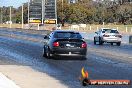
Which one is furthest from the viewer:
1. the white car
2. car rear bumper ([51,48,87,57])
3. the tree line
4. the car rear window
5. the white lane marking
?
the tree line

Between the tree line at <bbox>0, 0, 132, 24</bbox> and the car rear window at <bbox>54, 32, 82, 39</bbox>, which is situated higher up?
the car rear window at <bbox>54, 32, 82, 39</bbox>

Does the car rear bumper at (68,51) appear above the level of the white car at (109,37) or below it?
above

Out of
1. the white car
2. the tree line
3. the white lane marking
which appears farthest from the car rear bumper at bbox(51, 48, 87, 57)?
the tree line

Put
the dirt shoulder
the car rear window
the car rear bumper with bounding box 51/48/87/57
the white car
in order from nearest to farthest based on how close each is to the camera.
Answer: the dirt shoulder
the car rear bumper with bounding box 51/48/87/57
the car rear window
the white car

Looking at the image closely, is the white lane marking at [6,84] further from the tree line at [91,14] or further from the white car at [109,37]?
the tree line at [91,14]

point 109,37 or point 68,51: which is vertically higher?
point 68,51

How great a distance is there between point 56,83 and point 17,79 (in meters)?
1.51

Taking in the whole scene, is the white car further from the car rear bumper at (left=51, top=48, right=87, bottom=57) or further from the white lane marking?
the white lane marking

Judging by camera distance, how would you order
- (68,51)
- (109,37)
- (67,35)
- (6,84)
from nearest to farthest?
(6,84) < (68,51) < (67,35) < (109,37)

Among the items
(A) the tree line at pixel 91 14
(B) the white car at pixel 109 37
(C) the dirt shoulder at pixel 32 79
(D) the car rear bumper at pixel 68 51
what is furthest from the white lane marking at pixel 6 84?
(A) the tree line at pixel 91 14

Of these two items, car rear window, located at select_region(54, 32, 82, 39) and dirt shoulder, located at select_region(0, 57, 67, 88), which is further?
car rear window, located at select_region(54, 32, 82, 39)

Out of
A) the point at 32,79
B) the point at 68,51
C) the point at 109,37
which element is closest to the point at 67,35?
the point at 68,51

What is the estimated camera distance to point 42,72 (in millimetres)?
17250

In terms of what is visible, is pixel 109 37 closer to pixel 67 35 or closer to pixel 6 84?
pixel 67 35
